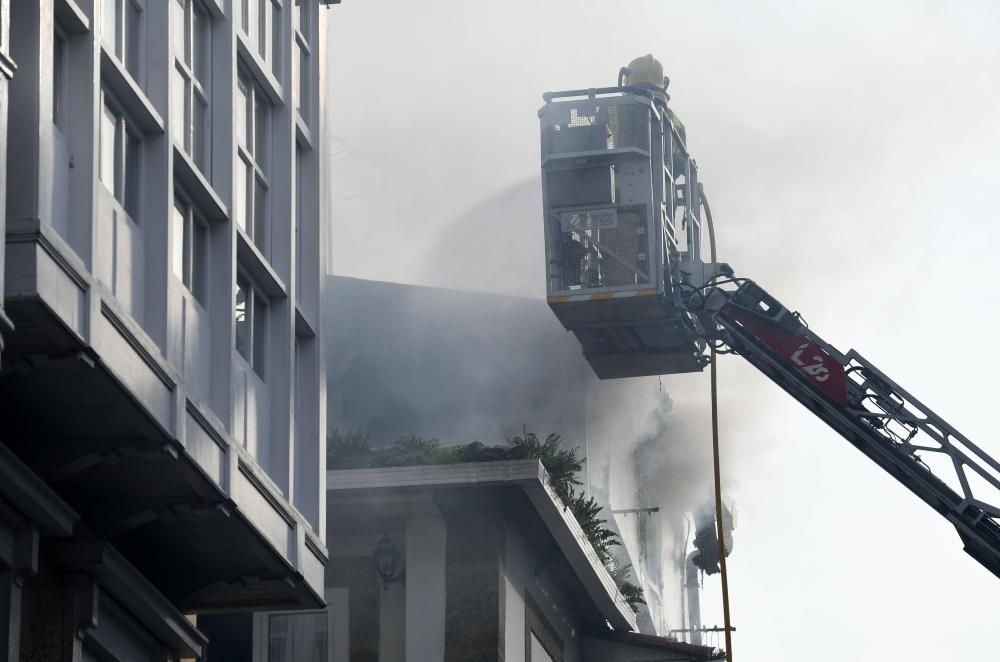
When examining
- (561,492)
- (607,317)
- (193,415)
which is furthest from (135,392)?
(561,492)

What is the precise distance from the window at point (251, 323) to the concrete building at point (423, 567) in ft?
25.0

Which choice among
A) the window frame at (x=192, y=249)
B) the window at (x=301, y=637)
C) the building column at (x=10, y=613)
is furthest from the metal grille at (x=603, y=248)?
the building column at (x=10, y=613)

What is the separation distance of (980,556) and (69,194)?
1255 cm

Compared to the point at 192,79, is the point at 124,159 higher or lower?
lower

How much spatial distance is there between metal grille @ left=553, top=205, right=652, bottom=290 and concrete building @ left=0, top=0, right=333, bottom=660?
525 cm

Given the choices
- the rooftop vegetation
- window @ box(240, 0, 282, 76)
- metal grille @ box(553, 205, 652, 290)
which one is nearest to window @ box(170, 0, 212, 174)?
window @ box(240, 0, 282, 76)

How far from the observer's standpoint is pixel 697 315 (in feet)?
75.8

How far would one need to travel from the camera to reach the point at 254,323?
16469 millimetres

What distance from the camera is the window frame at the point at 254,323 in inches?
632

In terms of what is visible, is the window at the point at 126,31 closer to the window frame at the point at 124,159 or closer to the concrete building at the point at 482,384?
the window frame at the point at 124,159

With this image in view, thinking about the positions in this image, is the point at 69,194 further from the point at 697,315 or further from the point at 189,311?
the point at 697,315

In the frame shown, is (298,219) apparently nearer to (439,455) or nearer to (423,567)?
(439,455)

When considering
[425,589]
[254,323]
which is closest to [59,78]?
[254,323]

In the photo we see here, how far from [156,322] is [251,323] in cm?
266
